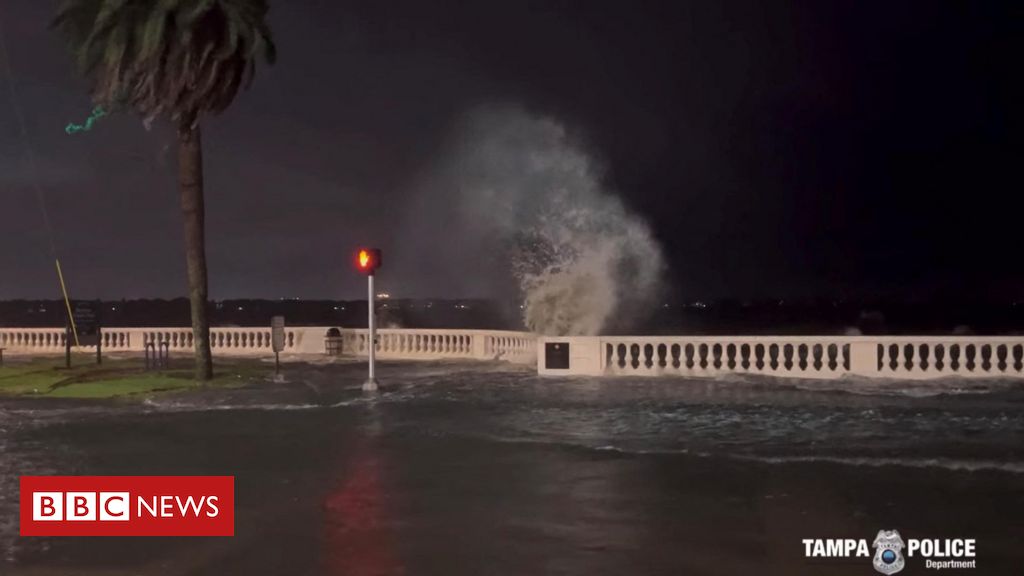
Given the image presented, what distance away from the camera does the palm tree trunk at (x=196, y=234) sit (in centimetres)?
2234

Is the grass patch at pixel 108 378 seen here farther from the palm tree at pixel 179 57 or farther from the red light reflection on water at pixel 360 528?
the red light reflection on water at pixel 360 528

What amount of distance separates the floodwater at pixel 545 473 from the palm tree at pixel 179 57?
5.98m

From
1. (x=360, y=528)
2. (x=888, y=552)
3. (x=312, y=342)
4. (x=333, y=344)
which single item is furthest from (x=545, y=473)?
(x=312, y=342)

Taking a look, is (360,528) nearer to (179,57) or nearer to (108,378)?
(179,57)

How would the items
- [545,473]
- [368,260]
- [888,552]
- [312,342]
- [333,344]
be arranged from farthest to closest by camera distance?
[312,342]
[333,344]
[368,260]
[545,473]
[888,552]

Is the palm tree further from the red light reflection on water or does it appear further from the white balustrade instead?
the red light reflection on water

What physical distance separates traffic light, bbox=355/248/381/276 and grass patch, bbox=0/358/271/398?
382cm

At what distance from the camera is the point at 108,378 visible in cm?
2273

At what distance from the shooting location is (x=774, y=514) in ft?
28.8

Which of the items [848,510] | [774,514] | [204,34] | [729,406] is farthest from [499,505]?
[204,34]

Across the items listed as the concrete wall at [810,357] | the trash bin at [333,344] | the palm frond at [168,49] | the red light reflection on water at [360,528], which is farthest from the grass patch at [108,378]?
the red light reflection on water at [360,528]

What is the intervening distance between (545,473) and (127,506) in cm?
→ 410

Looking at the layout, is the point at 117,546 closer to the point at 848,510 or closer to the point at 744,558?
the point at 744,558

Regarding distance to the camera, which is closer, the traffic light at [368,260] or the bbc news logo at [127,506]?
the bbc news logo at [127,506]
